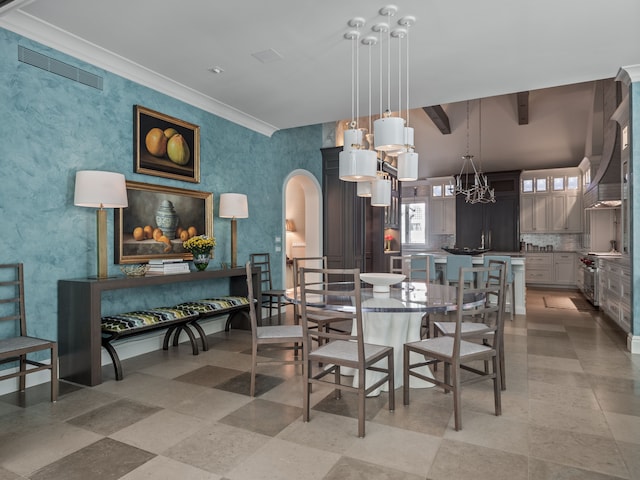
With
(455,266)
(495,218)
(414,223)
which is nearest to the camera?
(455,266)

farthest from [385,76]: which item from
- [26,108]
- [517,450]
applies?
[517,450]

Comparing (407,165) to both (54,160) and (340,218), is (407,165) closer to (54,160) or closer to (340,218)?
(54,160)

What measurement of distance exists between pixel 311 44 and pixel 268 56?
475mm

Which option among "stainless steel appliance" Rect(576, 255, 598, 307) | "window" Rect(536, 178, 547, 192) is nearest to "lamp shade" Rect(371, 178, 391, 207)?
"stainless steel appliance" Rect(576, 255, 598, 307)

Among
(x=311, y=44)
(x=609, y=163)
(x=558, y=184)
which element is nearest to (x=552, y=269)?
(x=558, y=184)

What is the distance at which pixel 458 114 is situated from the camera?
33.1ft

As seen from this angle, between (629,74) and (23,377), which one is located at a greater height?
(629,74)

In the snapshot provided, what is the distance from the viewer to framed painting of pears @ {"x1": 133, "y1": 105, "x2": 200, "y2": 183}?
13.7 ft

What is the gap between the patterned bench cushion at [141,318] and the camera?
3450mm

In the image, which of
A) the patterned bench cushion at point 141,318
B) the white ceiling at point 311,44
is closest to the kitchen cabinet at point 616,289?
the white ceiling at point 311,44

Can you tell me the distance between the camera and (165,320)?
12.6 feet

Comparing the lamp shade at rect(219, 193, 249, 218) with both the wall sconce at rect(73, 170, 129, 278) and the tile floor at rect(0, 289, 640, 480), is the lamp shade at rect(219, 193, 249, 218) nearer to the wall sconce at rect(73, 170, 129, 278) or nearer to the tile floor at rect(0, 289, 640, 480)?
the wall sconce at rect(73, 170, 129, 278)

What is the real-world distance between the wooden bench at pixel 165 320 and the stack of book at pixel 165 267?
38 cm

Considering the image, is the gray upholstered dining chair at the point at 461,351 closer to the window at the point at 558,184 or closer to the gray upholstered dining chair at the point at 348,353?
the gray upholstered dining chair at the point at 348,353
